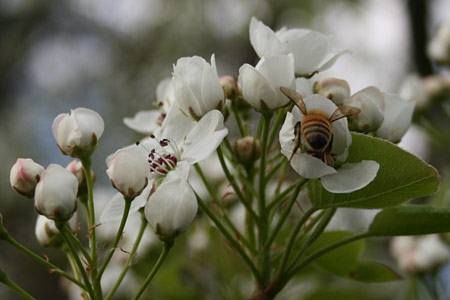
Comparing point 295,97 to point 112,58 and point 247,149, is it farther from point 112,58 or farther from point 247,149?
point 112,58

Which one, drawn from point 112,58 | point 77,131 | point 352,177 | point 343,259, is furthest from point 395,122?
point 112,58

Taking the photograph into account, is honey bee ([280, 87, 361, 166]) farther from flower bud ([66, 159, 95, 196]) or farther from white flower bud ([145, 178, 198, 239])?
flower bud ([66, 159, 95, 196])

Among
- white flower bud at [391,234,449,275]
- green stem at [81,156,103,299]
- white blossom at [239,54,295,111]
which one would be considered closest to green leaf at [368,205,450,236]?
white blossom at [239,54,295,111]

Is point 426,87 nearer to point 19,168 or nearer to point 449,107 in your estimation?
point 449,107

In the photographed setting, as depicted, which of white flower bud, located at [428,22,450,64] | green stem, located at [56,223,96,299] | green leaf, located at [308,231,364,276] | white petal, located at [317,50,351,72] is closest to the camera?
green stem, located at [56,223,96,299]

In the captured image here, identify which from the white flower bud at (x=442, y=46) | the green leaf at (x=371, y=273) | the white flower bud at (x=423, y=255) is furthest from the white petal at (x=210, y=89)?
the white flower bud at (x=442, y=46)
